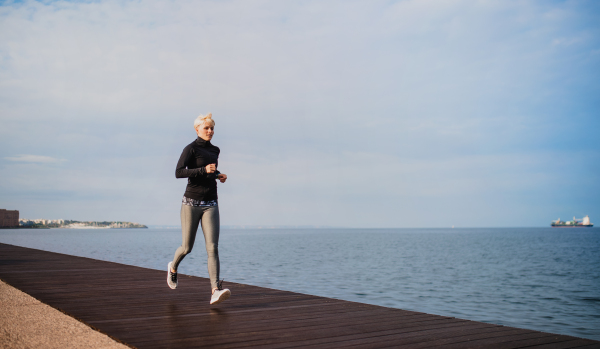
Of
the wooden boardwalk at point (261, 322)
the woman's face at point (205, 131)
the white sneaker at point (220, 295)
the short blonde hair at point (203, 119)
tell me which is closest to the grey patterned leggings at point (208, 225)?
the white sneaker at point (220, 295)

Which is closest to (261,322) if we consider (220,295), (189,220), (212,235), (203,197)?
(220,295)

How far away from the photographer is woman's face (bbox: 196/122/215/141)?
5.45m

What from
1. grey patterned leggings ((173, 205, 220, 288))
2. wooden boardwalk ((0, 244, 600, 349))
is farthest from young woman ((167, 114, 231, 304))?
wooden boardwalk ((0, 244, 600, 349))

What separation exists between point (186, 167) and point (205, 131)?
1.55 ft

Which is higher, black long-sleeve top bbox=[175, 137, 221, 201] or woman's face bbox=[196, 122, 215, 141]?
woman's face bbox=[196, 122, 215, 141]

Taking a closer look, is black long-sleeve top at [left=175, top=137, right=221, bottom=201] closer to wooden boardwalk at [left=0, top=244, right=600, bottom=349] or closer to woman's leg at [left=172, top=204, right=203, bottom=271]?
woman's leg at [left=172, top=204, right=203, bottom=271]

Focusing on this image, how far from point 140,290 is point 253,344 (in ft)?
13.1

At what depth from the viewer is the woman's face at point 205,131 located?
5.45m

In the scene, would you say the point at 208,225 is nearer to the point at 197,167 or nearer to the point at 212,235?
the point at 212,235

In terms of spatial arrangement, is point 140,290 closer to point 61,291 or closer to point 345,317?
point 61,291

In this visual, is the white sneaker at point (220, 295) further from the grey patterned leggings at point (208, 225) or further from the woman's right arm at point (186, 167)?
the woman's right arm at point (186, 167)

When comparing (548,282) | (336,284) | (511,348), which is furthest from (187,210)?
(548,282)

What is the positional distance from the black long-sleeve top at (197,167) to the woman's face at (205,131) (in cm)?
6

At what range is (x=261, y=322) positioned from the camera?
15.6 ft
